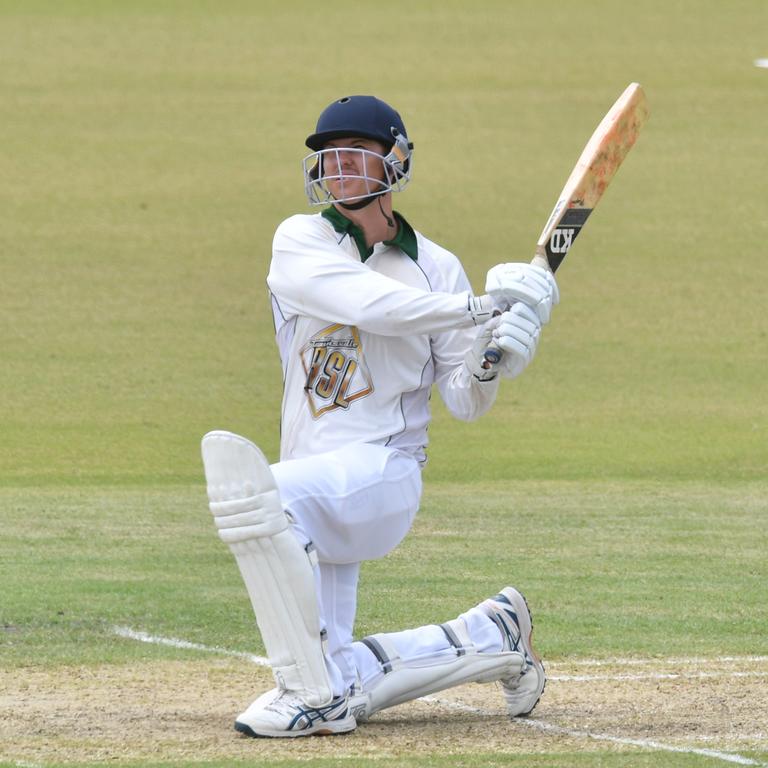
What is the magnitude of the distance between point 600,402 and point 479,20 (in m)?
14.0

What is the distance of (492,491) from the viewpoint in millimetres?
10078

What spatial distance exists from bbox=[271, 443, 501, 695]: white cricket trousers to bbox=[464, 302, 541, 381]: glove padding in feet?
1.17

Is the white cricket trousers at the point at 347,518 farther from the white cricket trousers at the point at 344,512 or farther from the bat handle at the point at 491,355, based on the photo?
the bat handle at the point at 491,355

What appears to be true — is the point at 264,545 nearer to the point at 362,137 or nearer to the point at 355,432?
the point at 355,432

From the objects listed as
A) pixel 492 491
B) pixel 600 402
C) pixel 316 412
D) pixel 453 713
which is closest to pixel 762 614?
pixel 453 713

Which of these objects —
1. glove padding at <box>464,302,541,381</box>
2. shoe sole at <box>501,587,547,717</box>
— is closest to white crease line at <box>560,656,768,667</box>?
shoe sole at <box>501,587,547,717</box>

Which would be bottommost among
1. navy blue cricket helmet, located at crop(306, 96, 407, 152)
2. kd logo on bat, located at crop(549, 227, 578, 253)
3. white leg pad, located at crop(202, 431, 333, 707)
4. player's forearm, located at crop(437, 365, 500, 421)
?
white leg pad, located at crop(202, 431, 333, 707)

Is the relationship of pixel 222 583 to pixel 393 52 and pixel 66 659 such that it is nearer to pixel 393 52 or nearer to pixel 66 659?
pixel 66 659

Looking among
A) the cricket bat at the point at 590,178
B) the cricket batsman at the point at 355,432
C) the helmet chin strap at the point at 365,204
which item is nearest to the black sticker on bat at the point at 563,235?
the cricket bat at the point at 590,178

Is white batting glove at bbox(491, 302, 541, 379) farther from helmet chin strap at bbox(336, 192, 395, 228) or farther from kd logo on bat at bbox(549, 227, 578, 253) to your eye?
helmet chin strap at bbox(336, 192, 395, 228)

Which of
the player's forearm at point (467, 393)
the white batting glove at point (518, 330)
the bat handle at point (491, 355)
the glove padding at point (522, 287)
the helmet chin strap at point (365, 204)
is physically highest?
the helmet chin strap at point (365, 204)

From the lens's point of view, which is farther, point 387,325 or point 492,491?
point 492,491

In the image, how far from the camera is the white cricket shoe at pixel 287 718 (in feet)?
14.8

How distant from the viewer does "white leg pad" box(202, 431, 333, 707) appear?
4371mm
